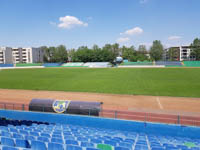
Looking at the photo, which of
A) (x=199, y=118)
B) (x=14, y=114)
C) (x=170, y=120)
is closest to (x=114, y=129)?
(x=170, y=120)

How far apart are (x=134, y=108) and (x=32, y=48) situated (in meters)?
132

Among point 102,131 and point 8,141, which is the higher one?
point 8,141

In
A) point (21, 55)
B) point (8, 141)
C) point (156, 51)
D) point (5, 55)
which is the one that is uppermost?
point (156, 51)

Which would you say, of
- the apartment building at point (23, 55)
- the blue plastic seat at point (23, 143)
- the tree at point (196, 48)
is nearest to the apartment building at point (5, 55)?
the apartment building at point (23, 55)

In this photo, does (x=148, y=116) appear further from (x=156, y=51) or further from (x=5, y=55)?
(x=5, y=55)

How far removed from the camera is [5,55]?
116438mm

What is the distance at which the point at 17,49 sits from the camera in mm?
126062

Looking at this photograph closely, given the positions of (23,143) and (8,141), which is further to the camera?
(8,141)

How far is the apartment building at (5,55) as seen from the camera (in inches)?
4532

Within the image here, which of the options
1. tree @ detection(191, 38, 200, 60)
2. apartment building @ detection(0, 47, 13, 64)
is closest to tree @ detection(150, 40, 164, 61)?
tree @ detection(191, 38, 200, 60)

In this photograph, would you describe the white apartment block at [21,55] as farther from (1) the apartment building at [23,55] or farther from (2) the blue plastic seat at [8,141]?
(2) the blue plastic seat at [8,141]

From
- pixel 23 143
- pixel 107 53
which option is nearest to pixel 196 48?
pixel 107 53

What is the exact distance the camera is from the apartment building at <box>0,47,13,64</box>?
11512 cm

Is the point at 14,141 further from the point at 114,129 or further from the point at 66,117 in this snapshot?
the point at 114,129
